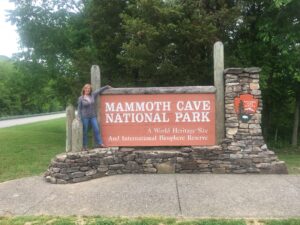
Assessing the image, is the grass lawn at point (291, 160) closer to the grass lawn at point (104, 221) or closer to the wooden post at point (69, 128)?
the grass lawn at point (104, 221)

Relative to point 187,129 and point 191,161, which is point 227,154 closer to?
point 191,161

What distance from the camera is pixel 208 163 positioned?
29.5 ft

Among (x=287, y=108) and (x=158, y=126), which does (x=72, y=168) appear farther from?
(x=287, y=108)

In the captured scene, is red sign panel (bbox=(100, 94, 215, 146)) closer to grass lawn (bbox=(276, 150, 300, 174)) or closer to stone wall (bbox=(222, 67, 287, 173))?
stone wall (bbox=(222, 67, 287, 173))

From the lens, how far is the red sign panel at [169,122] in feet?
30.0

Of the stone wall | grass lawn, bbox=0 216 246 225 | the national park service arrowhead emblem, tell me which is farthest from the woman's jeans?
grass lawn, bbox=0 216 246 225

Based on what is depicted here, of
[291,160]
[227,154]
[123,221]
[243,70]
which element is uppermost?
[243,70]

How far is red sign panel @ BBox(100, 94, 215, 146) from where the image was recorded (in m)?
9.15

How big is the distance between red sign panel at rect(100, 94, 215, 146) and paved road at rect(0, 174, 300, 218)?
2.92ft

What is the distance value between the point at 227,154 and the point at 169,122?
1435mm

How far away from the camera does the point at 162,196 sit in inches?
273

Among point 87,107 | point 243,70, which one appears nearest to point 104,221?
point 87,107

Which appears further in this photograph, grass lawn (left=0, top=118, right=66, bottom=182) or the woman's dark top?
grass lawn (left=0, top=118, right=66, bottom=182)

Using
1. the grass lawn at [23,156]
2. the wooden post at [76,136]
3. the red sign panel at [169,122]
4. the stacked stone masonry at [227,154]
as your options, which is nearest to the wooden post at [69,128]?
the wooden post at [76,136]
